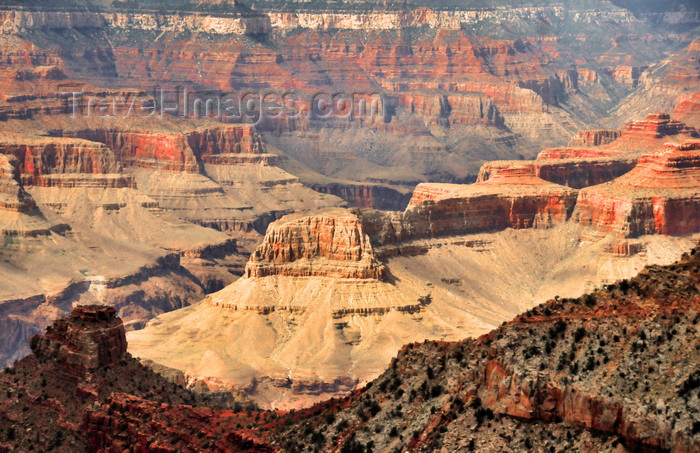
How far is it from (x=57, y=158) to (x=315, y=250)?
66.8 metres

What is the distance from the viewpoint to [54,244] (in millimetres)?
149250

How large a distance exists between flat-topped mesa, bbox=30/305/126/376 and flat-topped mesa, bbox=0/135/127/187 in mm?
106653

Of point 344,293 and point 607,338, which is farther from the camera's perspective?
point 344,293

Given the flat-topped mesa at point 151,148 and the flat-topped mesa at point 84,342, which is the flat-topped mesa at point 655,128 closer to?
the flat-topped mesa at point 151,148

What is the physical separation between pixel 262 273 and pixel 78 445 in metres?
58.0

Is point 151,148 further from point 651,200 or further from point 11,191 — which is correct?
point 651,200

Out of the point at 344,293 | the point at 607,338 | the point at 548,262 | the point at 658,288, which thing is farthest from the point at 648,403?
the point at 548,262

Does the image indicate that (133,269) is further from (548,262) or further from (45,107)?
(45,107)

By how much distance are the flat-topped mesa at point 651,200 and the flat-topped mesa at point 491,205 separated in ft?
9.03

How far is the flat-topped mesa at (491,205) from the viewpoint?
12912cm

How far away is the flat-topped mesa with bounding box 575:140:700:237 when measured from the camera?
433ft

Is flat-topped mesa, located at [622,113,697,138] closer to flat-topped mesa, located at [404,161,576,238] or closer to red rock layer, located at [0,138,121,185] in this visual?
flat-topped mesa, located at [404,161,576,238]

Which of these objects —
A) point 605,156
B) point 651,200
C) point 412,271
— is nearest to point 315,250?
point 412,271

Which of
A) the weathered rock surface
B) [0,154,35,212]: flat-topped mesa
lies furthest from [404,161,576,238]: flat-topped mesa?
[0,154,35,212]: flat-topped mesa
